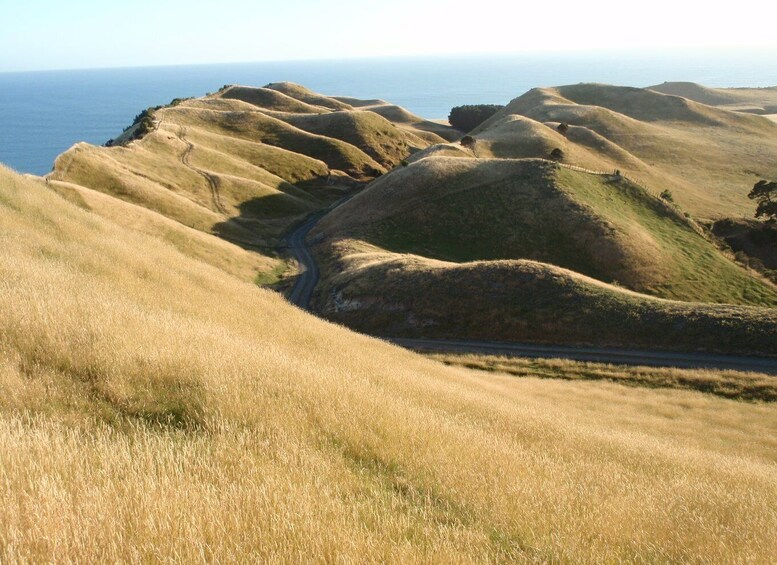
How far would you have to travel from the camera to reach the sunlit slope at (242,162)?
68125 mm

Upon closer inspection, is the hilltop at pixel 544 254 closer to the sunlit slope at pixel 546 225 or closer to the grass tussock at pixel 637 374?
the sunlit slope at pixel 546 225

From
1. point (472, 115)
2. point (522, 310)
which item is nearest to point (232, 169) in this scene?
point (522, 310)

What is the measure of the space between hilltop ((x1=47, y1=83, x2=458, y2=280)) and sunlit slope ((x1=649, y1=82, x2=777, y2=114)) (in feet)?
309

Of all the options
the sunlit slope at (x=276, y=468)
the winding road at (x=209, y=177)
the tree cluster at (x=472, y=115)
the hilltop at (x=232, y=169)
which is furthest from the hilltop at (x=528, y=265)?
the tree cluster at (x=472, y=115)

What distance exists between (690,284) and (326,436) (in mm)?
52987

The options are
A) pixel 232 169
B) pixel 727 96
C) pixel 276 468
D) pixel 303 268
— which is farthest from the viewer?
pixel 727 96

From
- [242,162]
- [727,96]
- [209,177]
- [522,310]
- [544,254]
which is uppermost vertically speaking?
[727,96]

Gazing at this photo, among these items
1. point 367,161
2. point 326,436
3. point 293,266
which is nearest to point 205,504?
point 326,436

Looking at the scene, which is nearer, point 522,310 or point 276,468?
point 276,468

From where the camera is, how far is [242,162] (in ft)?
320

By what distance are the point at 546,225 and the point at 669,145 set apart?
60.9 metres

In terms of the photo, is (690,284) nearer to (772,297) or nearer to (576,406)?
(772,297)

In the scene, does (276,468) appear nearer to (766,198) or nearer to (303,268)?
(303,268)

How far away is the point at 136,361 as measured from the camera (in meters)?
8.48
